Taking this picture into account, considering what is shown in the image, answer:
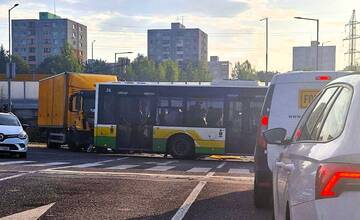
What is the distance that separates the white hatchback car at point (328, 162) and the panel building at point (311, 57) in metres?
98.3

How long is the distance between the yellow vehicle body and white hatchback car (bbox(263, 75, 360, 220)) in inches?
915

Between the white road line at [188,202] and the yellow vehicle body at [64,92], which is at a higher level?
the yellow vehicle body at [64,92]

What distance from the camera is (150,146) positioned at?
23281 millimetres

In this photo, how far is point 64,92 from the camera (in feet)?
94.0

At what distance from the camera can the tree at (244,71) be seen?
113 meters

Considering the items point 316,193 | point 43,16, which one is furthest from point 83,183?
point 43,16

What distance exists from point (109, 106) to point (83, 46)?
165m

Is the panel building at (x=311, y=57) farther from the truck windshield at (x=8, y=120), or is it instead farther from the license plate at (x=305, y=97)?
the license plate at (x=305, y=97)

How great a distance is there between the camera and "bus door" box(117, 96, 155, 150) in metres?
23.4

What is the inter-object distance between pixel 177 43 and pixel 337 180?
483 feet

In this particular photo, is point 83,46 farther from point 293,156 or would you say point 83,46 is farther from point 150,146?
point 293,156

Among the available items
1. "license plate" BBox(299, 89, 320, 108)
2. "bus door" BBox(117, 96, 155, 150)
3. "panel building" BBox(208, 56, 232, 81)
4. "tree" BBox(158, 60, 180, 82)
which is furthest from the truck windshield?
"panel building" BBox(208, 56, 232, 81)

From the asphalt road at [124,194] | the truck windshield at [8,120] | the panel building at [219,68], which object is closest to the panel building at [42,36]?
the panel building at [219,68]

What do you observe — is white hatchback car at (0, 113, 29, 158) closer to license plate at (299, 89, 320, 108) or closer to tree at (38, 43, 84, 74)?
license plate at (299, 89, 320, 108)
